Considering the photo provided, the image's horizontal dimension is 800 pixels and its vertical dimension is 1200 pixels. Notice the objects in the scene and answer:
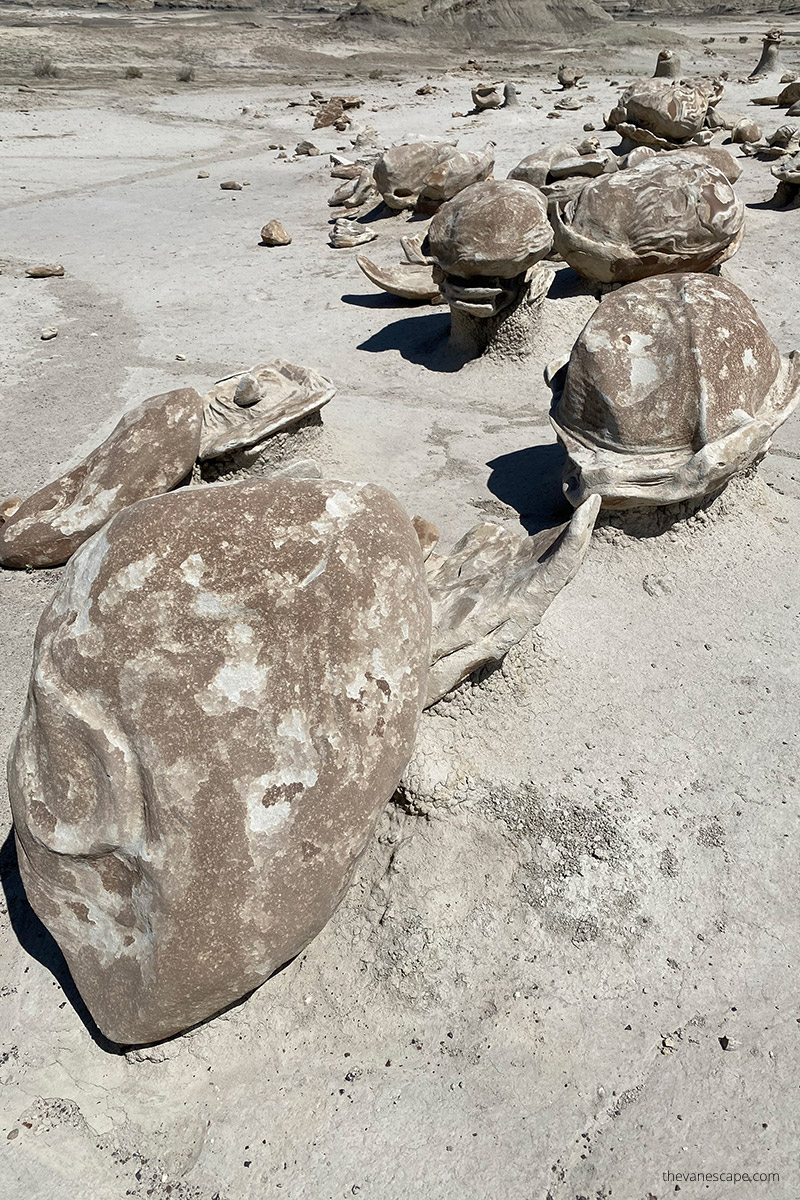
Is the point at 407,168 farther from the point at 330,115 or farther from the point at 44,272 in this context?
the point at 330,115

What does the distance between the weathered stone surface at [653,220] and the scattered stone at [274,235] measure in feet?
14.9

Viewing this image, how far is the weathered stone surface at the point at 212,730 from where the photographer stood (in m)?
1.99

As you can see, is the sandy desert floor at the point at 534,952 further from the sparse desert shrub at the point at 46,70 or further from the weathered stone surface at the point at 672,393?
the sparse desert shrub at the point at 46,70

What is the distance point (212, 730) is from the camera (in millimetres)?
1983

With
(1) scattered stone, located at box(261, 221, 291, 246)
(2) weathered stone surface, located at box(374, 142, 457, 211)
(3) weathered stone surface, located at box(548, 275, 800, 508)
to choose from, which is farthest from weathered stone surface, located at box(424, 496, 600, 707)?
(2) weathered stone surface, located at box(374, 142, 457, 211)

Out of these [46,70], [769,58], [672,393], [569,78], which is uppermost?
[769,58]

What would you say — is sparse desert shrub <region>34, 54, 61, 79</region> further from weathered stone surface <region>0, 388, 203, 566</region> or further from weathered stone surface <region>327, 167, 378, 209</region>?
weathered stone surface <region>0, 388, 203, 566</region>

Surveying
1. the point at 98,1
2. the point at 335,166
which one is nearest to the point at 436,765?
the point at 335,166

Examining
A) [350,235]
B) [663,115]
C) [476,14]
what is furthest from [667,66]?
[476,14]

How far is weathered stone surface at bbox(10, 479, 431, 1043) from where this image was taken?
6.53 feet

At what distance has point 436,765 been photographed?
2.80 meters

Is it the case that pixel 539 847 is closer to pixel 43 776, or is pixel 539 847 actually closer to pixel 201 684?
pixel 201 684

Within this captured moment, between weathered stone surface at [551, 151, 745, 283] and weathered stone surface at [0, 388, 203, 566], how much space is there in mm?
3155

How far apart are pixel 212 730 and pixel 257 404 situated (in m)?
3.36
